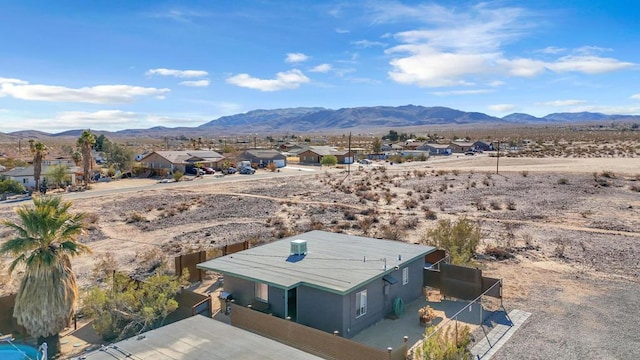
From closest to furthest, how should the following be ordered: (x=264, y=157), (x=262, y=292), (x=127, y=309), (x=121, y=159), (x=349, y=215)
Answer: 1. (x=127, y=309)
2. (x=262, y=292)
3. (x=349, y=215)
4. (x=121, y=159)
5. (x=264, y=157)

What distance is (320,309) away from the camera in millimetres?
17234

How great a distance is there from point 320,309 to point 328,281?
108cm

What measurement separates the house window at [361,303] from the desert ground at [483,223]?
5.20m

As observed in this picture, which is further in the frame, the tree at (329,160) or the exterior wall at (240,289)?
the tree at (329,160)

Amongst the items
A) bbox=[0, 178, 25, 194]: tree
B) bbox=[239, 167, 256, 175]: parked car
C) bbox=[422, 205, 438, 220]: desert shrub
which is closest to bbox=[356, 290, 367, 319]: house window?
bbox=[422, 205, 438, 220]: desert shrub

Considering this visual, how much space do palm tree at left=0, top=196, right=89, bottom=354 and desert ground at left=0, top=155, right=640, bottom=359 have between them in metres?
8.40

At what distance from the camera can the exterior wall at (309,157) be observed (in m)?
100

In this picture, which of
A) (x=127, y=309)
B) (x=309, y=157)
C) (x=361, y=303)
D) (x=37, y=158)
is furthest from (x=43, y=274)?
(x=309, y=157)

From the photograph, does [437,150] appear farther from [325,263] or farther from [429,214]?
[325,263]

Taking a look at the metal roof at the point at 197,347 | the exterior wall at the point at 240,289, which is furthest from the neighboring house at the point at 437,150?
the metal roof at the point at 197,347

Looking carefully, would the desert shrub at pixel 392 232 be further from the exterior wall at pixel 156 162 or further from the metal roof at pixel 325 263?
the exterior wall at pixel 156 162

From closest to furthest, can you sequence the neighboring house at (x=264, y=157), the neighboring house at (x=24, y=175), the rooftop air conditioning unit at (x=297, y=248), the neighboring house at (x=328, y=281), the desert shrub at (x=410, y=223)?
the neighboring house at (x=328, y=281), the rooftop air conditioning unit at (x=297, y=248), the desert shrub at (x=410, y=223), the neighboring house at (x=24, y=175), the neighboring house at (x=264, y=157)

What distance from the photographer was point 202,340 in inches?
518

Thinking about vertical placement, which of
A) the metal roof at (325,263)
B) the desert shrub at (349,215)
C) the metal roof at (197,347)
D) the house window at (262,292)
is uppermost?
the metal roof at (325,263)
